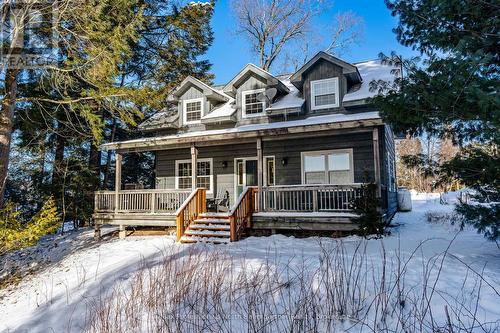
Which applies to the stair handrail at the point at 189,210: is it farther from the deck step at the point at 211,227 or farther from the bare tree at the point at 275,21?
the bare tree at the point at 275,21

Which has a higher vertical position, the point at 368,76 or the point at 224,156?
the point at 368,76

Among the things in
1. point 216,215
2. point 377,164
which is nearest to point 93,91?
point 216,215

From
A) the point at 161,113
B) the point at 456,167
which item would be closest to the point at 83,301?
the point at 456,167

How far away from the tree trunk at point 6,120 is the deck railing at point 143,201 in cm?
332

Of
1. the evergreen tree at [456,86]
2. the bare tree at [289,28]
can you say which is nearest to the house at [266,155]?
the evergreen tree at [456,86]

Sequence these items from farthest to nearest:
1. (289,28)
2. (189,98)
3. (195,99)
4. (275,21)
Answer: (289,28), (275,21), (189,98), (195,99)

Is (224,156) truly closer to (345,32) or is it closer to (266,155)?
(266,155)

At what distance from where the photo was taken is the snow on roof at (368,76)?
1148 cm

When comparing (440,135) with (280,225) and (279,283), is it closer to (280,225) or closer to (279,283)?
(279,283)

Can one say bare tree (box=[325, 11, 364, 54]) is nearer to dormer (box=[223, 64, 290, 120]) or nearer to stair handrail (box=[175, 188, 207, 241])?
dormer (box=[223, 64, 290, 120])

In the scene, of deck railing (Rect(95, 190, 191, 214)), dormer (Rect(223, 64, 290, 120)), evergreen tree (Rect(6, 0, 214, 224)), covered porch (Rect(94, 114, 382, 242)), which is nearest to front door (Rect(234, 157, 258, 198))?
covered porch (Rect(94, 114, 382, 242))

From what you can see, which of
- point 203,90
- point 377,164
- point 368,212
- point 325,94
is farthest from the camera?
point 203,90

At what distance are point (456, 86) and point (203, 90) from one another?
456 inches

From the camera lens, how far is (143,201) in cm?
1159
